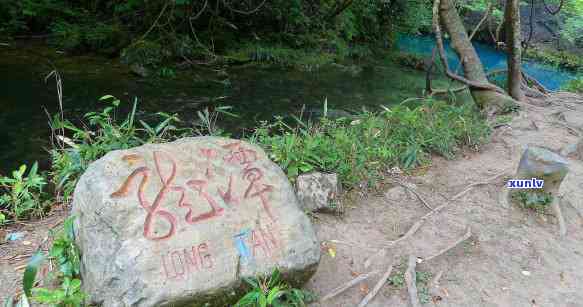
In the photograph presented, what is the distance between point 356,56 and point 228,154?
11428 millimetres

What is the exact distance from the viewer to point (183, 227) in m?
2.18

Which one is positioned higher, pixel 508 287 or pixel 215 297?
pixel 215 297

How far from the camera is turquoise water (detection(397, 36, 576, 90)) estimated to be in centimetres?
1571

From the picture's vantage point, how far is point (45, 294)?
1.93 meters

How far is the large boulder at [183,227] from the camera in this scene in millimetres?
2006

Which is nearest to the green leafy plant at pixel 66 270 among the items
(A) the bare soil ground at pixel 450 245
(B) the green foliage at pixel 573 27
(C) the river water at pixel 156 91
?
(A) the bare soil ground at pixel 450 245

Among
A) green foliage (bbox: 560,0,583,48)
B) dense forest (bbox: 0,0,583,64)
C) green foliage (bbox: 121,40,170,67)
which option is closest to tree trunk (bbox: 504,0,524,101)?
dense forest (bbox: 0,0,583,64)

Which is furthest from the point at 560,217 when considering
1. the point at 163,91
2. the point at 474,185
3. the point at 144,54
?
the point at 144,54

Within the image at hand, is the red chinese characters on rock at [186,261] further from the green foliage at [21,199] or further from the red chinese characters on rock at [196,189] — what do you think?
the green foliage at [21,199]

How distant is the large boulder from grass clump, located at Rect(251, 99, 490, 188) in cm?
100

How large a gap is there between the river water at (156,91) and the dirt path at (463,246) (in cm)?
318

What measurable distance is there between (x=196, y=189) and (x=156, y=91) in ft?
18.2

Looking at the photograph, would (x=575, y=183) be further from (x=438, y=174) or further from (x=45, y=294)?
(x=45, y=294)

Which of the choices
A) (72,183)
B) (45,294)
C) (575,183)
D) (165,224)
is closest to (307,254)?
(165,224)
